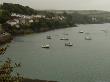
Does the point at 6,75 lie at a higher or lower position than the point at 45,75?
higher

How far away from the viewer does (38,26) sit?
57.0 m

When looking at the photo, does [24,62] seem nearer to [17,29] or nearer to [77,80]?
[77,80]

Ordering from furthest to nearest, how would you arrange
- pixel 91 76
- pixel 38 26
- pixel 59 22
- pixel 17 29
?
pixel 59 22 → pixel 38 26 → pixel 17 29 → pixel 91 76

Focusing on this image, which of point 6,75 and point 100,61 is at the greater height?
point 6,75

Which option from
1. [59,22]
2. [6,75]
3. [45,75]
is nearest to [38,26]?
[59,22]

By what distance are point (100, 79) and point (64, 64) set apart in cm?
497

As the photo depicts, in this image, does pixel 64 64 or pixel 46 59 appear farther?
pixel 46 59

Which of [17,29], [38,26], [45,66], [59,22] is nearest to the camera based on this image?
[45,66]

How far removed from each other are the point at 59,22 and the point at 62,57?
149 feet

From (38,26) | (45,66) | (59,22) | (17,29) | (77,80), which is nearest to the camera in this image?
(77,80)

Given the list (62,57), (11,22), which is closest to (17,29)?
(11,22)

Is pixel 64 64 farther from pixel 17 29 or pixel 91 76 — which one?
pixel 17 29

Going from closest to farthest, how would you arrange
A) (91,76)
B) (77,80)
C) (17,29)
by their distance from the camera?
(77,80) → (91,76) → (17,29)

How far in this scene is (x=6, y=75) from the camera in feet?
14.8
